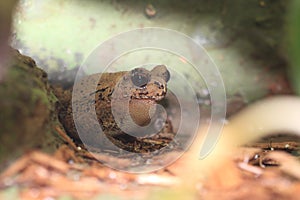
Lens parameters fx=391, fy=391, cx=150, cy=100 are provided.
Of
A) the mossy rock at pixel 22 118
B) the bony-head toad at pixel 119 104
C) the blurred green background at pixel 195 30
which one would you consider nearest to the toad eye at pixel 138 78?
the bony-head toad at pixel 119 104

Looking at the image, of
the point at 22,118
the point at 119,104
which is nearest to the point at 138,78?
the point at 119,104

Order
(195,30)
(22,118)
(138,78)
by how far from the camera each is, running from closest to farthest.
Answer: (22,118) < (138,78) < (195,30)

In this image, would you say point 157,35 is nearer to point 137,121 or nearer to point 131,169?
point 137,121

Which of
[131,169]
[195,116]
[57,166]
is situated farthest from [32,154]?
[195,116]

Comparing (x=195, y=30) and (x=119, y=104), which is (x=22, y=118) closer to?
(x=119, y=104)

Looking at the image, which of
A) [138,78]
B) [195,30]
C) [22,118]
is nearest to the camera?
[22,118]

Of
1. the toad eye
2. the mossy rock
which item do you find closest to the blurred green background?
the toad eye

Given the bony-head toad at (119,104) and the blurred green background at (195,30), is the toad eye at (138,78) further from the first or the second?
the blurred green background at (195,30)
